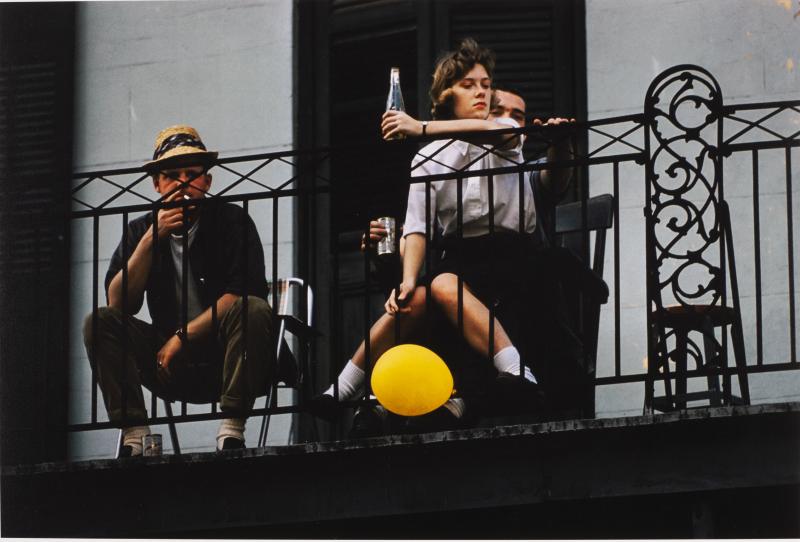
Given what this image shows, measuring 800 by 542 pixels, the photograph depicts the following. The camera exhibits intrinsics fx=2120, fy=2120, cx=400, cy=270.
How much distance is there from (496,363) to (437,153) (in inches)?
36.2

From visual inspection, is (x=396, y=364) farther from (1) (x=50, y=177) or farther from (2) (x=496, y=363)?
(1) (x=50, y=177)

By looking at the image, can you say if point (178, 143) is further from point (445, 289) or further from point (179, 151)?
point (445, 289)

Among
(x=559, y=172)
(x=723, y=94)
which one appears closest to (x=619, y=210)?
(x=723, y=94)

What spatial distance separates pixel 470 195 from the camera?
871 centimetres

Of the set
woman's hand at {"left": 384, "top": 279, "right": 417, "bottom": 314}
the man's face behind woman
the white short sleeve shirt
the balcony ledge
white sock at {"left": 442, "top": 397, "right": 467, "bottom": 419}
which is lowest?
the balcony ledge

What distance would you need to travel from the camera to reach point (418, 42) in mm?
10672

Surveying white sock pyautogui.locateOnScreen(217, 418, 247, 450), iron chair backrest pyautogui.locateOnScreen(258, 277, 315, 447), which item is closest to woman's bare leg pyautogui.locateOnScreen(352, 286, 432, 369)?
iron chair backrest pyautogui.locateOnScreen(258, 277, 315, 447)

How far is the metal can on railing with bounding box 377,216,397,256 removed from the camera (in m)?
8.77

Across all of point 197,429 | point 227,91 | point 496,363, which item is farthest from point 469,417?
point 227,91

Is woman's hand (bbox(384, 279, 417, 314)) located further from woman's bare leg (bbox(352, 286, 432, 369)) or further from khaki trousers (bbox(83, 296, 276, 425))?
khaki trousers (bbox(83, 296, 276, 425))

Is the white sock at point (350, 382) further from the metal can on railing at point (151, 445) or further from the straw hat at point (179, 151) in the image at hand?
the straw hat at point (179, 151)

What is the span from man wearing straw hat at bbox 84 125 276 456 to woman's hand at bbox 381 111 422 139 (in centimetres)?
72

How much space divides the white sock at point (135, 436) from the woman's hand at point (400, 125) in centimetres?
159

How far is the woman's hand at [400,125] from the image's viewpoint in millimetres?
8695
